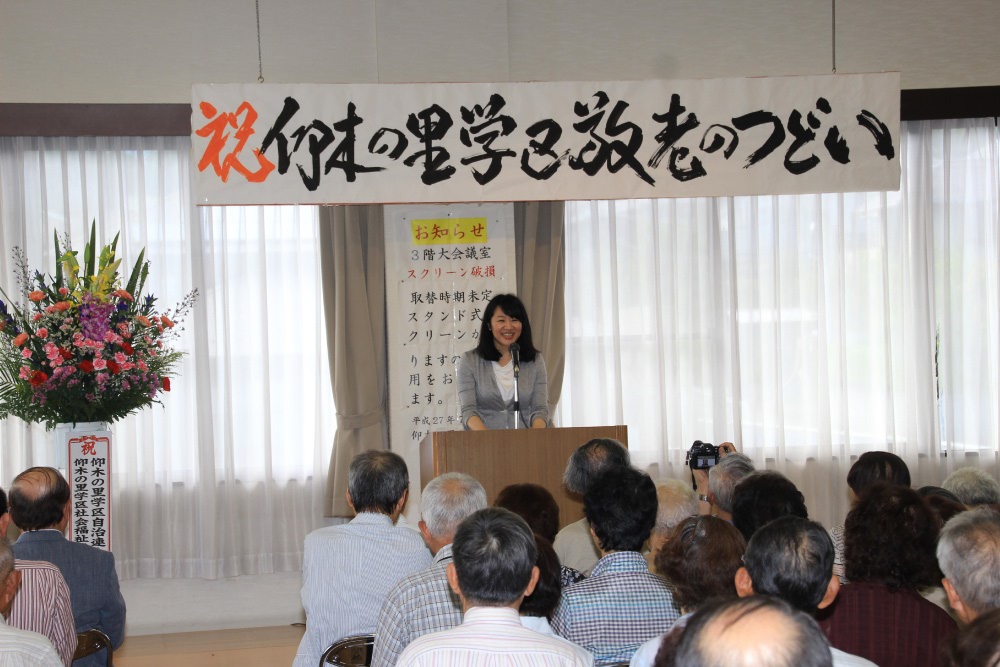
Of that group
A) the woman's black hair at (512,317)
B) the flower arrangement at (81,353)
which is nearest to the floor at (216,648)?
the flower arrangement at (81,353)

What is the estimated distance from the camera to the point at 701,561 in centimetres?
212

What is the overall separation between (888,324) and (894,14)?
1.88 metres

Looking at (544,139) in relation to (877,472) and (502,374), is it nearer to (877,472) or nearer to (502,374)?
(502,374)

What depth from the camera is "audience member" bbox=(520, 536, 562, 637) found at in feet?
6.96

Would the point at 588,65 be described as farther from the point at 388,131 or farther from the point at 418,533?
the point at 418,533

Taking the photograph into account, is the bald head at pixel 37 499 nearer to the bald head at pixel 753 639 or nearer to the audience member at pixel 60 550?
the audience member at pixel 60 550

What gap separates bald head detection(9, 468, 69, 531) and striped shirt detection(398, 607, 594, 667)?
1.77 metres

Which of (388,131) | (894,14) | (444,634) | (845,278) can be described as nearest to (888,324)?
(845,278)

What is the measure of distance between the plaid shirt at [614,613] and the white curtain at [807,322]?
338 centimetres

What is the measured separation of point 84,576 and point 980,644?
8.60 ft

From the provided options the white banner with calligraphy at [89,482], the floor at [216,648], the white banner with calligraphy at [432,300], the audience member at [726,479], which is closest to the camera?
the audience member at [726,479]

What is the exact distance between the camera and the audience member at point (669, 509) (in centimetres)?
276

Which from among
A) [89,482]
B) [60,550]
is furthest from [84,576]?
[89,482]

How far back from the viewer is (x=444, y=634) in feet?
5.89
